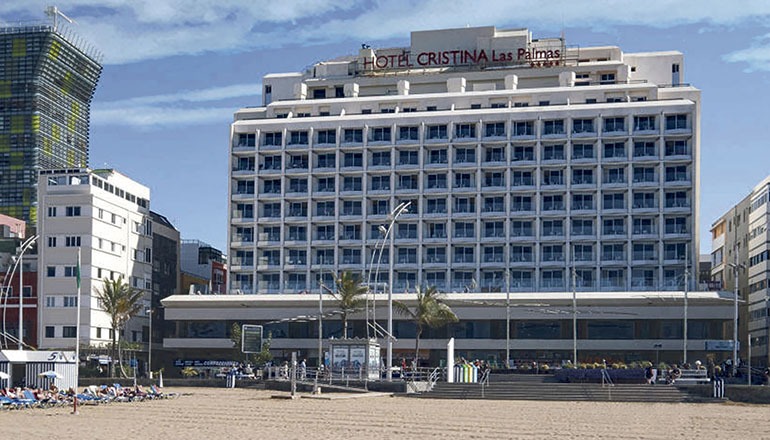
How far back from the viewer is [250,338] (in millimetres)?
75188

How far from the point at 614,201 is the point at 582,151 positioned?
5.87 meters

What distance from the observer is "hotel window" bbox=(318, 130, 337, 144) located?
379 ft

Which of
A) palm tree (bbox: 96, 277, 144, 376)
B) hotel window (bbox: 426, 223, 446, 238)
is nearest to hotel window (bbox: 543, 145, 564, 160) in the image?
hotel window (bbox: 426, 223, 446, 238)

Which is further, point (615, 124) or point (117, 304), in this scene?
point (615, 124)

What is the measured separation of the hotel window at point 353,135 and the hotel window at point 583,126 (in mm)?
21477

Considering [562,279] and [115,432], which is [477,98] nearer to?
[562,279]

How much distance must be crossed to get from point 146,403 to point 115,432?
18.4m

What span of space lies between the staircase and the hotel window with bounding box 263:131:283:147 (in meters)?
55.8

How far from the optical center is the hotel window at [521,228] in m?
111

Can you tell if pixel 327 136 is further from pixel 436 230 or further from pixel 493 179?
pixel 493 179

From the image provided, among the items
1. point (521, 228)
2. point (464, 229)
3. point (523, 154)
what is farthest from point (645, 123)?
point (464, 229)

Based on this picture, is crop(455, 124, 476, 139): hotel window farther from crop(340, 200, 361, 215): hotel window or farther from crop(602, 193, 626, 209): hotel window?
crop(602, 193, 626, 209): hotel window

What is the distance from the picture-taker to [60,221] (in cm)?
10531

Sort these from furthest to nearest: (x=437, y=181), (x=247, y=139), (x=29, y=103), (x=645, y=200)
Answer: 1. (x=29, y=103)
2. (x=247, y=139)
3. (x=437, y=181)
4. (x=645, y=200)
